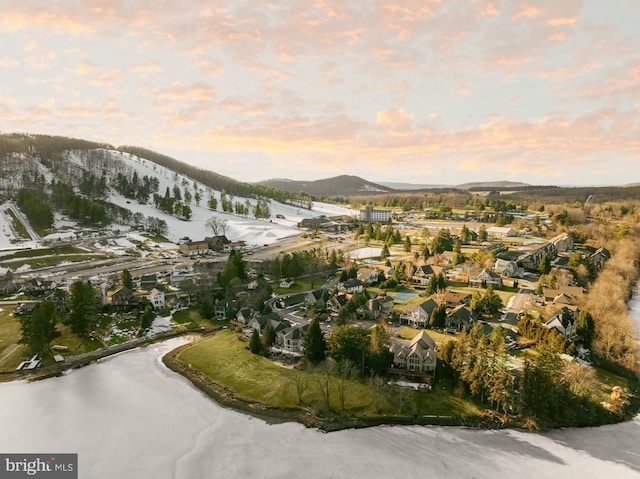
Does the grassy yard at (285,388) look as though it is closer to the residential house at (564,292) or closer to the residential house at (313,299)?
the residential house at (313,299)

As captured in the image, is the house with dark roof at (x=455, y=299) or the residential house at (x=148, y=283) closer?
the house with dark roof at (x=455, y=299)

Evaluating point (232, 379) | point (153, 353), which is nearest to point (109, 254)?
point (153, 353)

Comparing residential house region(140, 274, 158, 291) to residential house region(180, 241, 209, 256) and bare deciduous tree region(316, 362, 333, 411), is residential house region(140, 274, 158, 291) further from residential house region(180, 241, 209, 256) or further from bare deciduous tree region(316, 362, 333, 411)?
bare deciduous tree region(316, 362, 333, 411)

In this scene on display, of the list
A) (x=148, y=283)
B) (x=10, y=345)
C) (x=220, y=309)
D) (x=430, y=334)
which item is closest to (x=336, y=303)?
(x=430, y=334)

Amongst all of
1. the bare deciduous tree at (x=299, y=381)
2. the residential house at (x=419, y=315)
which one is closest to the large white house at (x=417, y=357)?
the bare deciduous tree at (x=299, y=381)

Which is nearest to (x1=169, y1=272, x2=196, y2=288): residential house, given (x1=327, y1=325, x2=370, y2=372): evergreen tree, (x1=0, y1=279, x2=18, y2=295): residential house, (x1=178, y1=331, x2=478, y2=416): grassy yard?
(x1=0, y1=279, x2=18, y2=295): residential house
